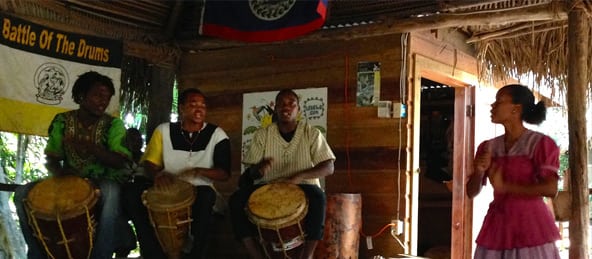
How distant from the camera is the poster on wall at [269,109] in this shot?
5.64 meters

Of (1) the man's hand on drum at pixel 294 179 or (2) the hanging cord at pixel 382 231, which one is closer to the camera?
(1) the man's hand on drum at pixel 294 179

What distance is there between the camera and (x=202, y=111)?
492 cm

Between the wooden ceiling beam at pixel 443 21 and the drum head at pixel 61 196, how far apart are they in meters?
2.35

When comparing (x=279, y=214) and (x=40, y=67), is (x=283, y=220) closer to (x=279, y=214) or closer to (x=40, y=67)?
(x=279, y=214)

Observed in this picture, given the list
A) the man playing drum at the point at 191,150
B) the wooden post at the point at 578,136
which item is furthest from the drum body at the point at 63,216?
the wooden post at the point at 578,136

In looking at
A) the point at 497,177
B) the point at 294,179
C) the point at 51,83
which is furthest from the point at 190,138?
the point at 497,177

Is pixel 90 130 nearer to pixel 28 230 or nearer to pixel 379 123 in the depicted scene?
pixel 28 230

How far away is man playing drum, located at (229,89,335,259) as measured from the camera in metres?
4.37

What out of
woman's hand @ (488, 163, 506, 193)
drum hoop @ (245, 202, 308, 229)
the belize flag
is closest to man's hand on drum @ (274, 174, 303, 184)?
drum hoop @ (245, 202, 308, 229)

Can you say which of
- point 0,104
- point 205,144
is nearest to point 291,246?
point 205,144

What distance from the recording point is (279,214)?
4203 millimetres

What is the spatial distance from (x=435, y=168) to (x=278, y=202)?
347 centimetres

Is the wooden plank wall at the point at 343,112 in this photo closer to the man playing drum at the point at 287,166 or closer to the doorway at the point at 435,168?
the man playing drum at the point at 287,166

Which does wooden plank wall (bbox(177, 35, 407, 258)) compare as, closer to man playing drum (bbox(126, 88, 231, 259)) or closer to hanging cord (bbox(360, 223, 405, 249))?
hanging cord (bbox(360, 223, 405, 249))
